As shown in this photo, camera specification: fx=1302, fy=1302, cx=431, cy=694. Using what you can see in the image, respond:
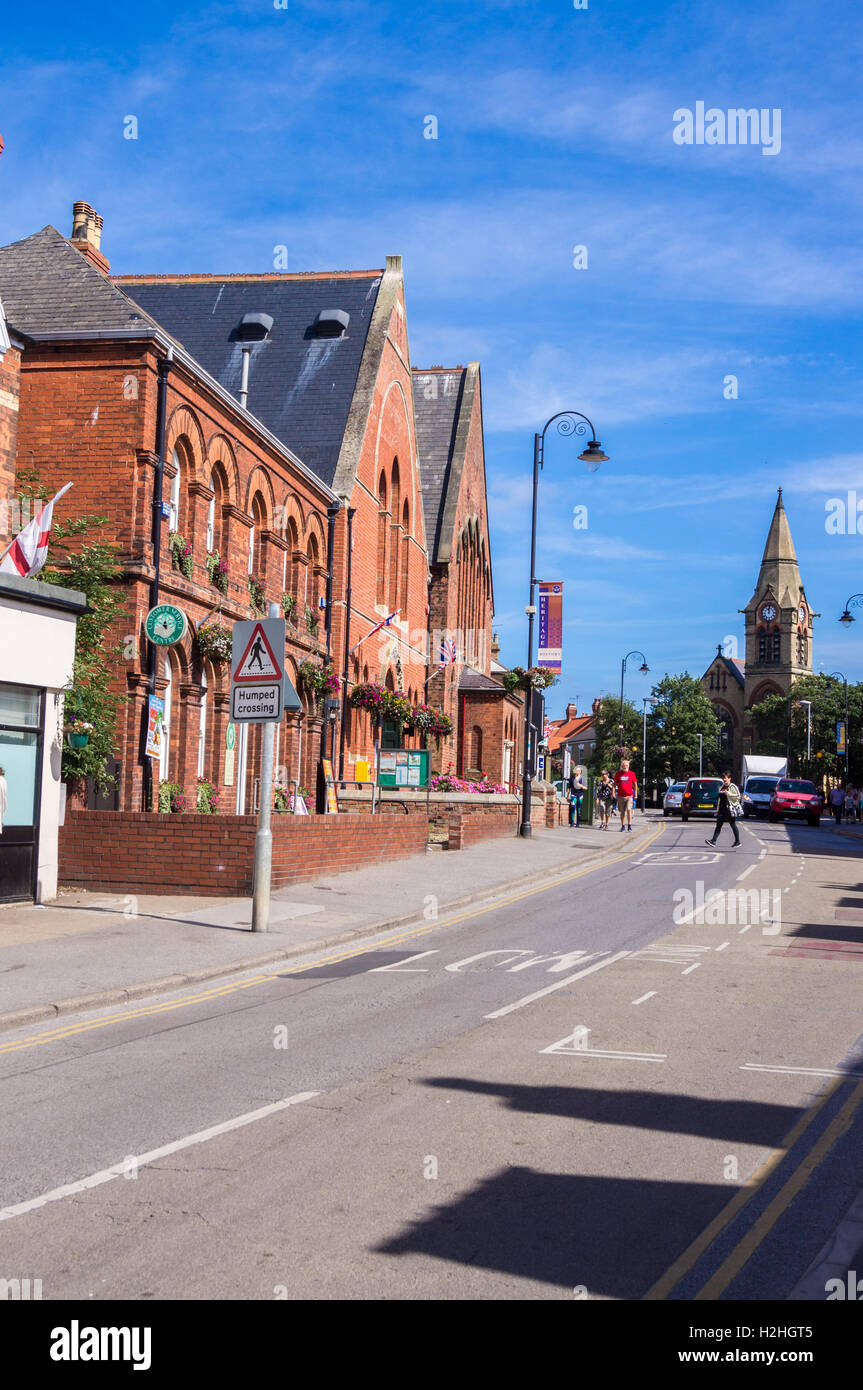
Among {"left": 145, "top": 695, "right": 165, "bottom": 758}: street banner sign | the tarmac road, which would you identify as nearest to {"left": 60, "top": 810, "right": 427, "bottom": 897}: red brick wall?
{"left": 145, "top": 695, "right": 165, "bottom": 758}: street banner sign

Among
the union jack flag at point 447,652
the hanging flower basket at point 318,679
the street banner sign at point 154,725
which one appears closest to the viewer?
the street banner sign at point 154,725

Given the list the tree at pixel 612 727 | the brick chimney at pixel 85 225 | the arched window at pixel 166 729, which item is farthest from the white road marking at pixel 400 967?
the tree at pixel 612 727

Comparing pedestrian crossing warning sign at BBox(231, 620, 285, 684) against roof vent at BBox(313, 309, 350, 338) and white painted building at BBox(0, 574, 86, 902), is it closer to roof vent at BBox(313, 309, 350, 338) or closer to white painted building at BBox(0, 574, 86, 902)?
white painted building at BBox(0, 574, 86, 902)

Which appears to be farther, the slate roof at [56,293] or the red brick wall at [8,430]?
the slate roof at [56,293]

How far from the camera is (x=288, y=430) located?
34219 mm

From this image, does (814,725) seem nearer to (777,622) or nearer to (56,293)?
(777,622)

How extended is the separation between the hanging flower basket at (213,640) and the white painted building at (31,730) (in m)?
5.49

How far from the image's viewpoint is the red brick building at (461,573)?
45.2 meters

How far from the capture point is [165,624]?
19.5 meters

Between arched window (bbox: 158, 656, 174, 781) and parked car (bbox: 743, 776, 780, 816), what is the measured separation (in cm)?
4227

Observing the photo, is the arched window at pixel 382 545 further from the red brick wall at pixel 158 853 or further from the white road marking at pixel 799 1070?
the white road marking at pixel 799 1070

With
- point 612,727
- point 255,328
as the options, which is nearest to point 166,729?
point 255,328

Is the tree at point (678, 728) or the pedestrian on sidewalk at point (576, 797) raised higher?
the tree at point (678, 728)
